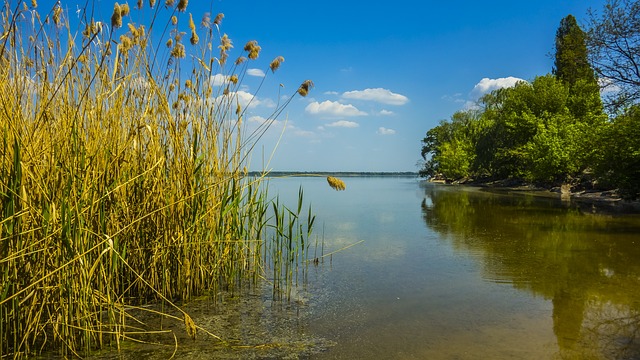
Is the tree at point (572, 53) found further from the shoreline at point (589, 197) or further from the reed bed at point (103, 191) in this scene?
the reed bed at point (103, 191)

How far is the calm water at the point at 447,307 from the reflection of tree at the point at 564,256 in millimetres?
24

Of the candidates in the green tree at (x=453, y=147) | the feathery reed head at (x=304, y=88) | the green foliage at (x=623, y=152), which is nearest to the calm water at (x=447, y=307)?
the feathery reed head at (x=304, y=88)

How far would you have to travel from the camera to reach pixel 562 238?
8.31 metres

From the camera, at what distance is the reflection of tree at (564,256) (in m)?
4.18

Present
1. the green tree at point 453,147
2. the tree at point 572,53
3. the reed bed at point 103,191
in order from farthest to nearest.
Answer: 1. the green tree at point 453,147
2. the tree at point 572,53
3. the reed bed at point 103,191

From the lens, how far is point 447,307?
163 inches

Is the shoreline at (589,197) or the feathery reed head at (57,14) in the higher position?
the feathery reed head at (57,14)

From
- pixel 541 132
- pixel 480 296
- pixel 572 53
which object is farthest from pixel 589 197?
pixel 480 296

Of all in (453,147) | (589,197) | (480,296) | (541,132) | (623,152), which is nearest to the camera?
(480,296)

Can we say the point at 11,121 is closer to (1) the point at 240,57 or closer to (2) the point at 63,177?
(2) the point at 63,177

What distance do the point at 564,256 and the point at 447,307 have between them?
11.6 ft

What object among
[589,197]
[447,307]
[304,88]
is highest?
[304,88]

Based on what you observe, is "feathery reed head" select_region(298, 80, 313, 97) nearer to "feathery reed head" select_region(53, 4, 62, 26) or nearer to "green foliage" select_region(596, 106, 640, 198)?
"feathery reed head" select_region(53, 4, 62, 26)

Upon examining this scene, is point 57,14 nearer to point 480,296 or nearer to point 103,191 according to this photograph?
point 103,191
